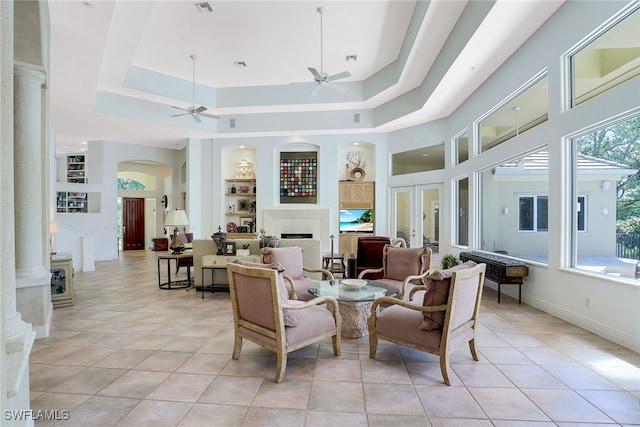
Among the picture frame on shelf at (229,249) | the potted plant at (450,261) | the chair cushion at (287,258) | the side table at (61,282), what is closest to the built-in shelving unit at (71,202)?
the side table at (61,282)

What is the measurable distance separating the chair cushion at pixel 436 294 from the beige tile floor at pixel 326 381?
43 cm

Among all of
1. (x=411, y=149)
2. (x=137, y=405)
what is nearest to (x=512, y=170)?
(x=411, y=149)

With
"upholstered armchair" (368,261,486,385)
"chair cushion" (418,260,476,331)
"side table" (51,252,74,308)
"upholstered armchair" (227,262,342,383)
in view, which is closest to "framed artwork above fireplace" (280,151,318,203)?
"side table" (51,252,74,308)

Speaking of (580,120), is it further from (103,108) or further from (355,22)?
(103,108)

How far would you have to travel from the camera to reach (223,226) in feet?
32.3

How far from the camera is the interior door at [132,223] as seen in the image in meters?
13.5

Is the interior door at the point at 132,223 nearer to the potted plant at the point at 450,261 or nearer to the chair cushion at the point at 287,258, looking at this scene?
the chair cushion at the point at 287,258

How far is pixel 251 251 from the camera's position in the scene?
18.6 feet

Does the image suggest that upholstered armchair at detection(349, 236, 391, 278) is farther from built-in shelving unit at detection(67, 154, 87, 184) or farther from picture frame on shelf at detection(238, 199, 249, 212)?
built-in shelving unit at detection(67, 154, 87, 184)

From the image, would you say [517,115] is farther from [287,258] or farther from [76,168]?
[76,168]

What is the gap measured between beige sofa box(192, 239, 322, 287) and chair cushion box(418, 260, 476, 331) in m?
2.96

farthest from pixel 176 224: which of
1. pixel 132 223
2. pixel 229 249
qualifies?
pixel 132 223

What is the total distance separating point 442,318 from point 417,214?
20.6 feet

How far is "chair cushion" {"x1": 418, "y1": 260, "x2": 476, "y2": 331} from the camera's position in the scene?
8.62 feet
